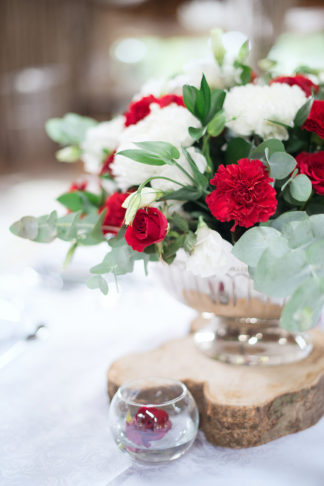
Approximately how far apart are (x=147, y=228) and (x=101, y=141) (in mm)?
295

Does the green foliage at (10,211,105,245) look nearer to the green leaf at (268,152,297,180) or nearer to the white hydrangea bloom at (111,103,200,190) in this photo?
the white hydrangea bloom at (111,103,200,190)

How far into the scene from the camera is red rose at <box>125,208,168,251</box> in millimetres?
525

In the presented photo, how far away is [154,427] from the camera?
542 mm

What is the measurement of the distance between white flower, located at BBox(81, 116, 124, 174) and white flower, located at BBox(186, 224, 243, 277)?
0.26m

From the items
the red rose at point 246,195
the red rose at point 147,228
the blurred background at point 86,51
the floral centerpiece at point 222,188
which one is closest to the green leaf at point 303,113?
the floral centerpiece at point 222,188

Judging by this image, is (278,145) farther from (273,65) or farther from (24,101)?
(24,101)

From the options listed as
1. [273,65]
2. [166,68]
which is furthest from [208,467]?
Result: [166,68]

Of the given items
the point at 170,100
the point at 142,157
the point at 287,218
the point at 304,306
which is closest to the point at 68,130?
the point at 170,100

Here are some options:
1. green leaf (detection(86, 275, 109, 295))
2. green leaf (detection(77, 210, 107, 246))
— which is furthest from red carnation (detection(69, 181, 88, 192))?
green leaf (detection(86, 275, 109, 295))

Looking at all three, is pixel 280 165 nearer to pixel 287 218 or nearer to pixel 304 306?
pixel 287 218

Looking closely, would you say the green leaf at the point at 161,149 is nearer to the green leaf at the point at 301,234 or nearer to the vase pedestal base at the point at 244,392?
the green leaf at the point at 301,234

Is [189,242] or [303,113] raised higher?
[303,113]

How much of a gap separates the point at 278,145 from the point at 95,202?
11.9 inches

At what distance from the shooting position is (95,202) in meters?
0.76
